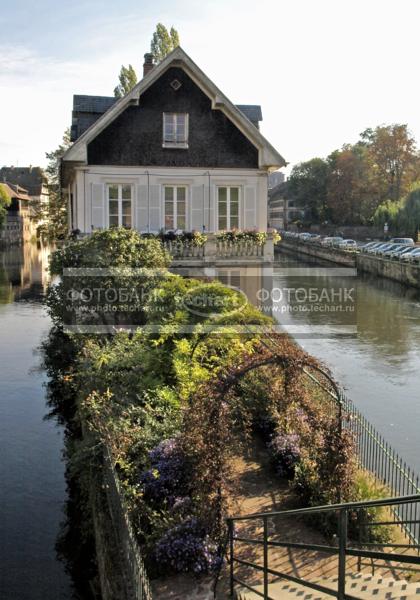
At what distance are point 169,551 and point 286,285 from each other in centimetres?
4479

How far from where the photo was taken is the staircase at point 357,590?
550 centimetres

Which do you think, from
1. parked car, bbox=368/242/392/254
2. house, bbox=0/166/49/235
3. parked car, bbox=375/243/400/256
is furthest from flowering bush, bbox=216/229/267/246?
house, bbox=0/166/49/235

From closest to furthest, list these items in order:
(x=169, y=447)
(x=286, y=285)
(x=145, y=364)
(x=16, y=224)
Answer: (x=169, y=447), (x=145, y=364), (x=286, y=285), (x=16, y=224)

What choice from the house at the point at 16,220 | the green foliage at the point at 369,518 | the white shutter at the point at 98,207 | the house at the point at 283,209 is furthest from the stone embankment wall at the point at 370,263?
the house at the point at 283,209

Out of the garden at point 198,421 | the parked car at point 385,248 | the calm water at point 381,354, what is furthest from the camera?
the parked car at point 385,248

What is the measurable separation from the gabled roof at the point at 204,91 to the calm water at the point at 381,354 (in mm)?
8228

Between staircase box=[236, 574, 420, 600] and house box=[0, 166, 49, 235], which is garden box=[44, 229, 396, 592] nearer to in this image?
staircase box=[236, 574, 420, 600]

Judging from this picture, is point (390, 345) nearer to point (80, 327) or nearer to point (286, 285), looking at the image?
point (80, 327)

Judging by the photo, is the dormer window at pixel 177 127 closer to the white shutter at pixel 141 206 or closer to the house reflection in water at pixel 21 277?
the white shutter at pixel 141 206

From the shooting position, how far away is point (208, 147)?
2666 centimetres

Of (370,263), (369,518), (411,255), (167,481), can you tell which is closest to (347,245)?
(370,263)

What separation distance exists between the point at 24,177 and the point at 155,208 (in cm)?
11819

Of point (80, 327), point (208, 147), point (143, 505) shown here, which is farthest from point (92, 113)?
point (143, 505)

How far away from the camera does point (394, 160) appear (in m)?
84.1
